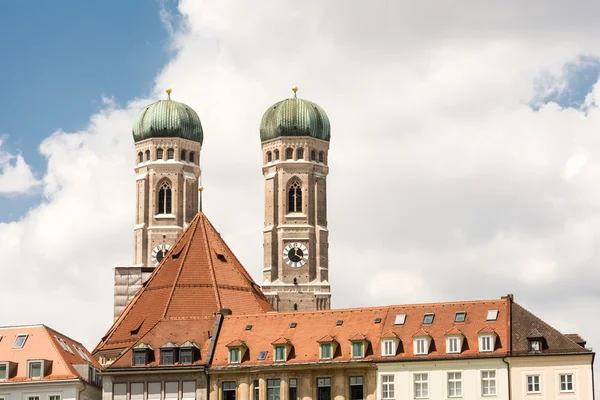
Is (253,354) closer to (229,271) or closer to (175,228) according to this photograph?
(229,271)

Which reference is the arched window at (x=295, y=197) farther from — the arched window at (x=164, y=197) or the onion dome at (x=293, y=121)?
the arched window at (x=164, y=197)

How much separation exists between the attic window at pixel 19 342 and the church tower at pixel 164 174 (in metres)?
66.9

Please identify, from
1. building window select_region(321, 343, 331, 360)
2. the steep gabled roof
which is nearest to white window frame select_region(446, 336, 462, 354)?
building window select_region(321, 343, 331, 360)

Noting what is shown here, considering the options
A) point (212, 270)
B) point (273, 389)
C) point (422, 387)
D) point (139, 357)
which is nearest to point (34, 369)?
point (139, 357)

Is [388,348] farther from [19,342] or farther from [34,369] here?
[19,342]

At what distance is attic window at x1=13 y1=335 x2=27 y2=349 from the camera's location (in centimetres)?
10050

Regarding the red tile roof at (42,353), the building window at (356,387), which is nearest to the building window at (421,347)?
the building window at (356,387)

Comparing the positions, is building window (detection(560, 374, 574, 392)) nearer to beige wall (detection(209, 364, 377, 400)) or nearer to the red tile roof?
beige wall (detection(209, 364, 377, 400))

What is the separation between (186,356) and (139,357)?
273 centimetres

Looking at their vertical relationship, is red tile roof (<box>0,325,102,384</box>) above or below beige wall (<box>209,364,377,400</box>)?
above

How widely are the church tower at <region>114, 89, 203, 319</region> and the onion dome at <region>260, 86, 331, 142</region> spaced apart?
842 centimetres

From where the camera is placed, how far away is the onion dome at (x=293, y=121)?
170000 millimetres

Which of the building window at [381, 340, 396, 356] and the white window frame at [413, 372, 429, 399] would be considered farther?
the building window at [381, 340, 396, 356]

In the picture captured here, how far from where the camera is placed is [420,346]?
311 ft
